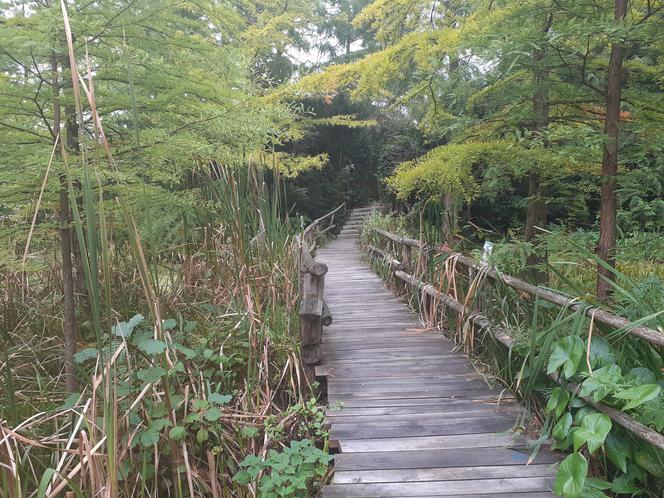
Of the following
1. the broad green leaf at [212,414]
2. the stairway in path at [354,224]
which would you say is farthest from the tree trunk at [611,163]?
the stairway in path at [354,224]

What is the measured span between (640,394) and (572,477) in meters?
0.44

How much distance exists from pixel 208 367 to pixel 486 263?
7.08 feet

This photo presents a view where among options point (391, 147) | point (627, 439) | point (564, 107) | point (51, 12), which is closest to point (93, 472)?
point (51, 12)

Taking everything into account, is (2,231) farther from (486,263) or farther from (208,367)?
(486,263)

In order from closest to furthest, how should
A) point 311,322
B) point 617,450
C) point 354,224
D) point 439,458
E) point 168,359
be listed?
point 617,450 → point 168,359 → point 439,458 → point 311,322 → point 354,224

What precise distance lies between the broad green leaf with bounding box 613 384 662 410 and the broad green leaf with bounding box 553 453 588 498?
31cm

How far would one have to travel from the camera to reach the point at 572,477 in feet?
6.20

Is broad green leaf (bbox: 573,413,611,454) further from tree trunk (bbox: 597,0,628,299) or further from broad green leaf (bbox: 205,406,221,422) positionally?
broad green leaf (bbox: 205,406,221,422)

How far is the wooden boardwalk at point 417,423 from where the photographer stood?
2211 millimetres

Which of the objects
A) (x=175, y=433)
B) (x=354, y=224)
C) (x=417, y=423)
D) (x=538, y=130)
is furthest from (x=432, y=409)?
(x=354, y=224)

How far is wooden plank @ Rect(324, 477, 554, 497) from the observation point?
2135mm

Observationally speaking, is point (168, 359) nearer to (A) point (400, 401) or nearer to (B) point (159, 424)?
→ (B) point (159, 424)

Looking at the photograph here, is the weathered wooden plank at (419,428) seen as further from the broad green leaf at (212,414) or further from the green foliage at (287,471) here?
the broad green leaf at (212,414)

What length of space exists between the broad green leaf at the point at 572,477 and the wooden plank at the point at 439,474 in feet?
1.06
